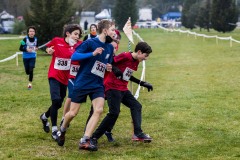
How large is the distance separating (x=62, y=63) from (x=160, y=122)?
2402 mm

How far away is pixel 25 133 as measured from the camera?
30.9 ft

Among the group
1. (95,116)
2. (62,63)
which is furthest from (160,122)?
(95,116)

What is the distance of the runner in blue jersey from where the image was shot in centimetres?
777

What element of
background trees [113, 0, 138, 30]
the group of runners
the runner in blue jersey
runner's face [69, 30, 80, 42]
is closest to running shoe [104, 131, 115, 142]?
the group of runners

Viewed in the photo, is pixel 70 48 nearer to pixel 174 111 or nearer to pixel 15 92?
pixel 174 111

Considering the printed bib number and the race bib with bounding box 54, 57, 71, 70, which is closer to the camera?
the printed bib number

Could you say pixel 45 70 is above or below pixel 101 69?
below

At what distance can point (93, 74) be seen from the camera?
25.8 ft

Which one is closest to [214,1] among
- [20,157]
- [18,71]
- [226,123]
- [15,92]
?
[18,71]

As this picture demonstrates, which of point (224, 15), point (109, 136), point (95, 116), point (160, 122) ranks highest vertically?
point (95, 116)

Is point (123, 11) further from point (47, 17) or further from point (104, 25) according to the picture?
point (104, 25)

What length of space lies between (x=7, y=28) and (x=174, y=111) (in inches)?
2331

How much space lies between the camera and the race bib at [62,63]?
30.0 ft

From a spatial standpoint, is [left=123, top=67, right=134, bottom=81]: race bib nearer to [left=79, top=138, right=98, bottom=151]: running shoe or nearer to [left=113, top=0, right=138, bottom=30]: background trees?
[left=79, top=138, right=98, bottom=151]: running shoe
